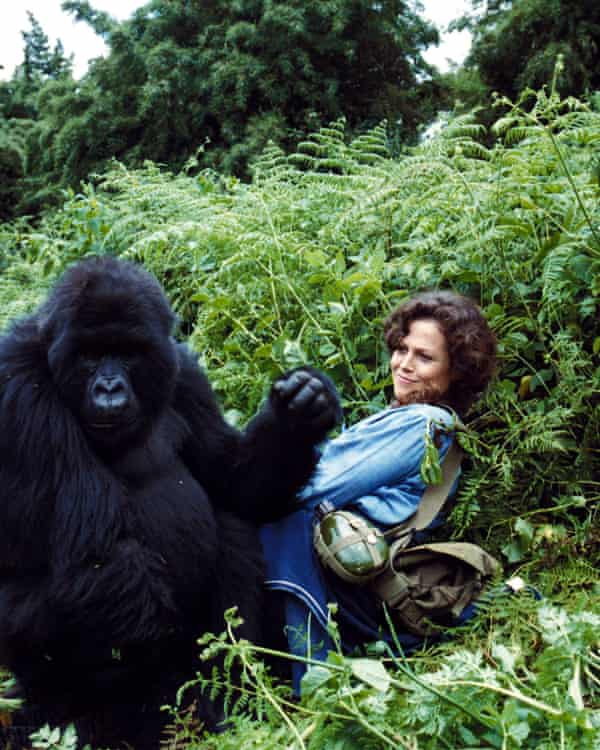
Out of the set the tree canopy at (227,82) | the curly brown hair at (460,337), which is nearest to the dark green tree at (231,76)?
the tree canopy at (227,82)

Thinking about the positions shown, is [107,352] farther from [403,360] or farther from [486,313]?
[486,313]

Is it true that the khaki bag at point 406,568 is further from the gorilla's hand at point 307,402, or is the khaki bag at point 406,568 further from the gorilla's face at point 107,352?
the gorilla's face at point 107,352

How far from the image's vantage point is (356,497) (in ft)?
9.14

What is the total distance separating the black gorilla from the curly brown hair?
0.52 metres

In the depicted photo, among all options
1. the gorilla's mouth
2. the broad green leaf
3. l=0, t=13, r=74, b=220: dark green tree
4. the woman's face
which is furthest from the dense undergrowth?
l=0, t=13, r=74, b=220: dark green tree

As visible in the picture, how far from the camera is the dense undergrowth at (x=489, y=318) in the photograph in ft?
6.95

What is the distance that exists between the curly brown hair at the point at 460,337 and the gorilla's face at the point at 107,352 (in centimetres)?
100

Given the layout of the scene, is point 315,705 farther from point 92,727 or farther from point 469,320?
point 469,320

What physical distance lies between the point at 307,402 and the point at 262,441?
31 centimetres

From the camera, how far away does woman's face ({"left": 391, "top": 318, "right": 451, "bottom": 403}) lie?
9.89 feet

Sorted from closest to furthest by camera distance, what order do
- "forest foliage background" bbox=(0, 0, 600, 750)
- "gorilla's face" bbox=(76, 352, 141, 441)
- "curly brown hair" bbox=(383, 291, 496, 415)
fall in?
"forest foliage background" bbox=(0, 0, 600, 750) → "gorilla's face" bbox=(76, 352, 141, 441) → "curly brown hair" bbox=(383, 291, 496, 415)

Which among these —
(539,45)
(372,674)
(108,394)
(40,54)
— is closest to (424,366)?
(108,394)

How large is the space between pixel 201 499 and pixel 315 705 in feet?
3.44

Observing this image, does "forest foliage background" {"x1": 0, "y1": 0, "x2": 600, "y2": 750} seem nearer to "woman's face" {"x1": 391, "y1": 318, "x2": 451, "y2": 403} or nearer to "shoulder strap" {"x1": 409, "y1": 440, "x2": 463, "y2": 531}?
"shoulder strap" {"x1": 409, "y1": 440, "x2": 463, "y2": 531}
